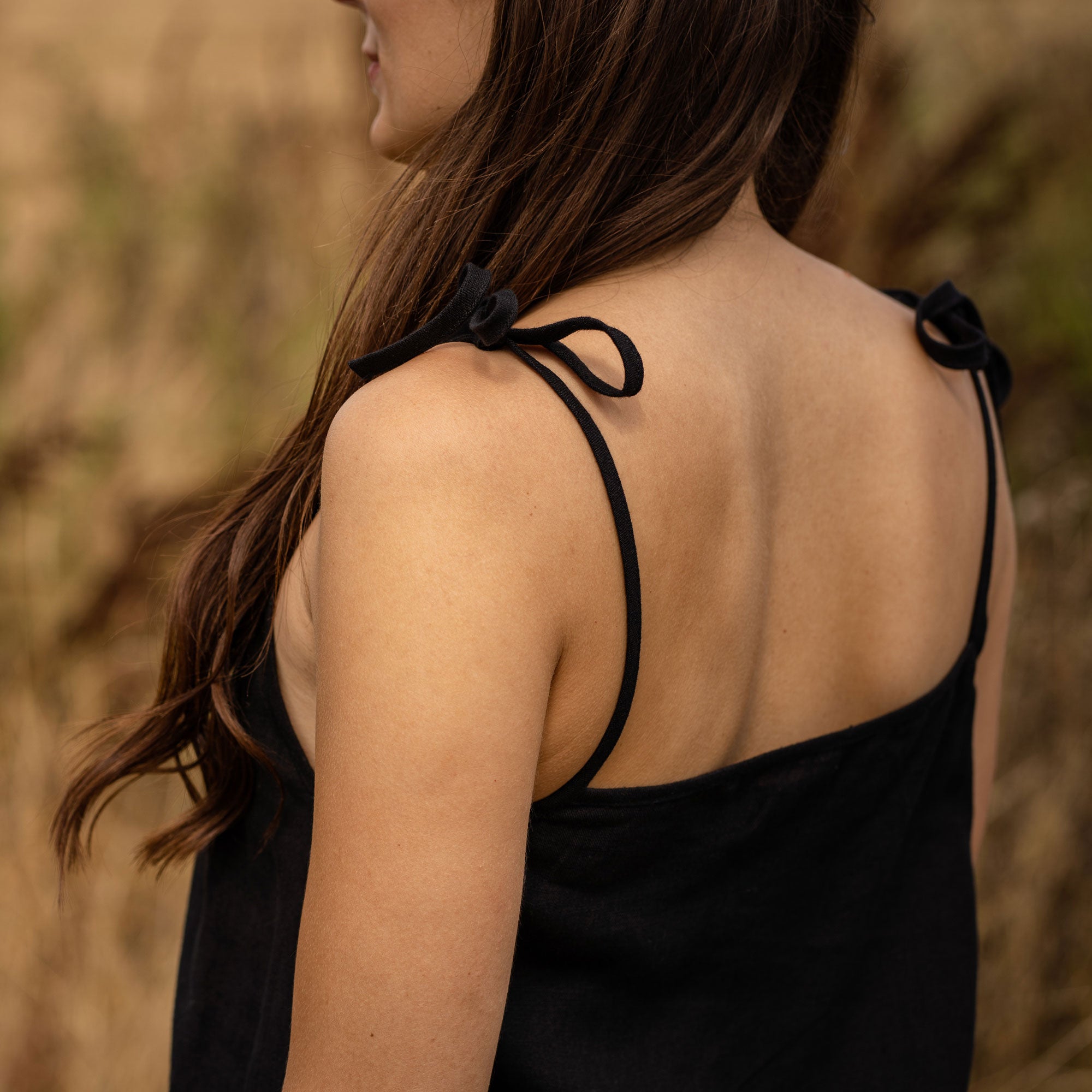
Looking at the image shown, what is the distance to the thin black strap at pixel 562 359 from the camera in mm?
677

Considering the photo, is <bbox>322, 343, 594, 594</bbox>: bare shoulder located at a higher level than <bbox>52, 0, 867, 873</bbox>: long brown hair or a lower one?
lower

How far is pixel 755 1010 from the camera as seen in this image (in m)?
0.96

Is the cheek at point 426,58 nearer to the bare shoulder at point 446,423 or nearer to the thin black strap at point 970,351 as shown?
the bare shoulder at point 446,423

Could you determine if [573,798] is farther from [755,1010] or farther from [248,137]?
[248,137]

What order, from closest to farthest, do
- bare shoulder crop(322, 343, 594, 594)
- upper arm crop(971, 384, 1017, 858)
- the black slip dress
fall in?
bare shoulder crop(322, 343, 594, 594) → the black slip dress → upper arm crop(971, 384, 1017, 858)

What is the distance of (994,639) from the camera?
3.89ft

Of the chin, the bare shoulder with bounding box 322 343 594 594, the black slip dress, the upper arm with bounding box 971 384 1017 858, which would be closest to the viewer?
the bare shoulder with bounding box 322 343 594 594

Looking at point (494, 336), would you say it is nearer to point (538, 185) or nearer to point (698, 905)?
point (538, 185)

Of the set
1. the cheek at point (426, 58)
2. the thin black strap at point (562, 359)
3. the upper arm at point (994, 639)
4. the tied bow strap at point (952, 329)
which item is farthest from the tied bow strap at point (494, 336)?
the upper arm at point (994, 639)

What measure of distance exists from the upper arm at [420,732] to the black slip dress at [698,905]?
75 millimetres

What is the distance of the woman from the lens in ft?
2.14

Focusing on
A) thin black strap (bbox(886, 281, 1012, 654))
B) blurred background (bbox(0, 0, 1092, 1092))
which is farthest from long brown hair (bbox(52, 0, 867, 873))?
blurred background (bbox(0, 0, 1092, 1092))

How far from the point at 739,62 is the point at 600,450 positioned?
0.37 m

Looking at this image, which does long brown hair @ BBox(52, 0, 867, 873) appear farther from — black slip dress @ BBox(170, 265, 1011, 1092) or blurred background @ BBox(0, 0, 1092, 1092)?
blurred background @ BBox(0, 0, 1092, 1092)
